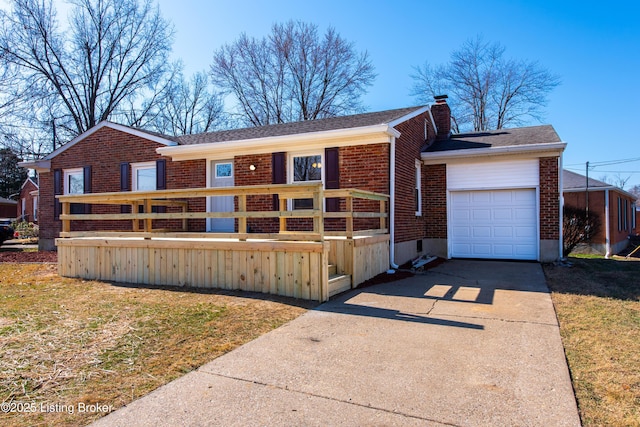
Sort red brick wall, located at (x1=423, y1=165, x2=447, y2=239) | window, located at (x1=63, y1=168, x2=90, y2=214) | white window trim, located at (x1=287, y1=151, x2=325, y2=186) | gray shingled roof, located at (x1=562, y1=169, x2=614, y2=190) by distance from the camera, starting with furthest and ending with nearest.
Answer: gray shingled roof, located at (x1=562, y1=169, x2=614, y2=190) < window, located at (x1=63, y1=168, x2=90, y2=214) < red brick wall, located at (x1=423, y1=165, x2=447, y2=239) < white window trim, located at (x1=287, y1=151, x2=325, y2=186)

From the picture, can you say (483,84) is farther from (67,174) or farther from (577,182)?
(67,174)

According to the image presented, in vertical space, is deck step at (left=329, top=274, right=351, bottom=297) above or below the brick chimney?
below

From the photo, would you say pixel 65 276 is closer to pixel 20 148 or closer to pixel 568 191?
pixel 568 191

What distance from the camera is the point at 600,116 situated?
2283cm

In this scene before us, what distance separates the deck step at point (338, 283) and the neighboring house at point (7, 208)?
143ft

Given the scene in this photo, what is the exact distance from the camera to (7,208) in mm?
39688

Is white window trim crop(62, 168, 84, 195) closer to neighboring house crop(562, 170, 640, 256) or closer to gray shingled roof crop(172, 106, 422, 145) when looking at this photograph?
gray shingled roof crop(172, 106, 422, 145)

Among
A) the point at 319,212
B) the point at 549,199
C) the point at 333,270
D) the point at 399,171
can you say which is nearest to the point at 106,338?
the point at 319,212

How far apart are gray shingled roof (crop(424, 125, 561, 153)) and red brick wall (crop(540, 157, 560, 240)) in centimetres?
63

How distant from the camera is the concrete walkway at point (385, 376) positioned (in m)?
2.55

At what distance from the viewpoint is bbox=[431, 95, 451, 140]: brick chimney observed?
13.8 metres

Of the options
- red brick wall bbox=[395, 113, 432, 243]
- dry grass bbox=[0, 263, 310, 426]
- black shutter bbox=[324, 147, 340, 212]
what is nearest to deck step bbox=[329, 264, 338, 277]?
dry grass bbox=[0, 263, 310, 426]

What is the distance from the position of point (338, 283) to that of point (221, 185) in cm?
602

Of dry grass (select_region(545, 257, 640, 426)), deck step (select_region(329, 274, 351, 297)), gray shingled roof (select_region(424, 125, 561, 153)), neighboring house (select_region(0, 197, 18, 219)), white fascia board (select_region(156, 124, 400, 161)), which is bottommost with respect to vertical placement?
dry grass (select_region(545, 257, 640, 426))
